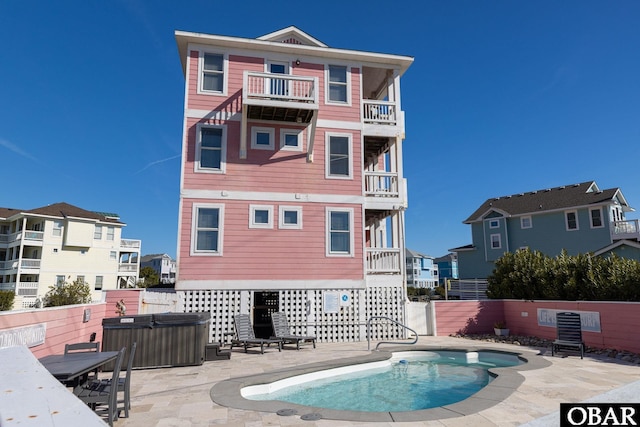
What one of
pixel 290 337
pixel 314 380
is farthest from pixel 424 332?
pixel 314 380

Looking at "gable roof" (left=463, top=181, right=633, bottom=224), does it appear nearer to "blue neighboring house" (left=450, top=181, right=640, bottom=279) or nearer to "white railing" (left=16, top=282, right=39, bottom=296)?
"blue neighboring house" (left=450, top=181, right=640, bottom=279)

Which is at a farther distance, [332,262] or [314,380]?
[332,262]

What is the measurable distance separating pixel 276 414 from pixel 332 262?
8.24 metres

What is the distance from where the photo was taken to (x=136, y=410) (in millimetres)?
5523

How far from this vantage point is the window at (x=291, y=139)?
1366 centimetres

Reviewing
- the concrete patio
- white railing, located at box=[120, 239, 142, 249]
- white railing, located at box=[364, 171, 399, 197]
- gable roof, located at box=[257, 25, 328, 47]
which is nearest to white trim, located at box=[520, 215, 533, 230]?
white railing, located at box=[364, 171, 399, 197]

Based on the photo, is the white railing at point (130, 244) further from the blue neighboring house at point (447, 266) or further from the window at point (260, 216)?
the blue neighboring house at point (447, 266)

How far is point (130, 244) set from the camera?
41.1 metres

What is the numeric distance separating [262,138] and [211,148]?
71.4 inches

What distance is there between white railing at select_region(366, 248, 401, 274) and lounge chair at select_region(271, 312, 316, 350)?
3.43 meters

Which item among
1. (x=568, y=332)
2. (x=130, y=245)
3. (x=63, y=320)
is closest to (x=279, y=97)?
(x=63, y=320)

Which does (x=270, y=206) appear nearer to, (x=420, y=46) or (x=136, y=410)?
(x=136, y=410)

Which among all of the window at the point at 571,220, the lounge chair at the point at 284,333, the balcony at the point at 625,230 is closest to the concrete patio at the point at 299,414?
the lounge chair at the point at 284,333

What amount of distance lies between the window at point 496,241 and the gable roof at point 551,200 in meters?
1.77
